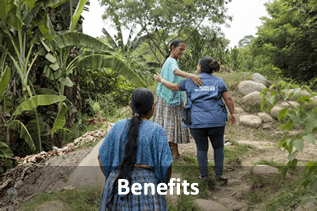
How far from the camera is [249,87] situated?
32.3ft

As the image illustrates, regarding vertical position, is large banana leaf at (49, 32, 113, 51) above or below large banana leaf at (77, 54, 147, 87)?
above

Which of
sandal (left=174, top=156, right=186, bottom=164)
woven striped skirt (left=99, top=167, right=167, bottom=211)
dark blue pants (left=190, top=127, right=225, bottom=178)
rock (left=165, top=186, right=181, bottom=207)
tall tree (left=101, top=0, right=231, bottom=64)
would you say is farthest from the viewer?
tall tree (left=101, top=0, right=231, bottom=64)

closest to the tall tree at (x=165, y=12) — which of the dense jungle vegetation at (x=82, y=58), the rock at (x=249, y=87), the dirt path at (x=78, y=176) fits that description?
the dense jungle vegetation at (x=82, y=58)

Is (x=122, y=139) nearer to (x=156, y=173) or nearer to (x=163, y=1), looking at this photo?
(x=156, y=173)

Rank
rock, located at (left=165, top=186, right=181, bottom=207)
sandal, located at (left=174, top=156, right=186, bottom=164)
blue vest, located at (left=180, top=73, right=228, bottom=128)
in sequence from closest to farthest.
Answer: rock, located at (left=165, top=186, right=181, bottom=207)
blue vest, located at (left=180, top=73, right=228, bottom=128)
sandal, located at (left=174, top=156, right=186, bottom=164)

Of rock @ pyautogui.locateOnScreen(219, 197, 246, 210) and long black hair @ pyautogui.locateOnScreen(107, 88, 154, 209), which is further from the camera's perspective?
rock @ pyautogui.locateOnScreen(219, 197, 246, 210)

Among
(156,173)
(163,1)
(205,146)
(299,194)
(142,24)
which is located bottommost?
(299,194)

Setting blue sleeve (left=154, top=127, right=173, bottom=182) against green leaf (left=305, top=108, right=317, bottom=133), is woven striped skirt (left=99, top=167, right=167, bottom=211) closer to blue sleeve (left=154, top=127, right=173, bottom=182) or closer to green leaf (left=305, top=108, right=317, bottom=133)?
blue sleeve (left=154, top=127, right=173, bottom=182)

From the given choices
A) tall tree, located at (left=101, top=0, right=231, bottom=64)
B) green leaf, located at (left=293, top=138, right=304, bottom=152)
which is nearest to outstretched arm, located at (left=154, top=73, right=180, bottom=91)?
green leaf, located at (left=293, top=138, right=304, bottom=152)

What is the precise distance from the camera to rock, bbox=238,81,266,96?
9773 mm

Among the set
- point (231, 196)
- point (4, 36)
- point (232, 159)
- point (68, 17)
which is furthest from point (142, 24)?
point (231, 196)

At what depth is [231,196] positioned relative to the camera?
12.6 feet

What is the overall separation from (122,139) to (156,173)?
351 millimetres

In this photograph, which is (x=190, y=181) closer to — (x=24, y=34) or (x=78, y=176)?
(x=78, y=176)
